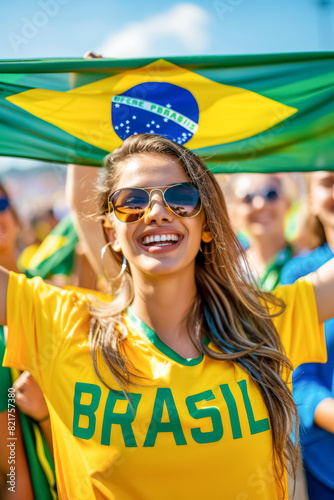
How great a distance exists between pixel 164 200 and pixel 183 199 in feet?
0.24

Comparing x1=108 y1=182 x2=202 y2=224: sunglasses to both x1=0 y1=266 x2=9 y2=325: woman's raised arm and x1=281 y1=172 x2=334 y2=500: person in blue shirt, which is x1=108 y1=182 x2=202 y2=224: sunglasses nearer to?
x1=0 y1=266 x2=9 y2=325: woman's raised arm

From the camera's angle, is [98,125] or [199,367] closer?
[199,367]

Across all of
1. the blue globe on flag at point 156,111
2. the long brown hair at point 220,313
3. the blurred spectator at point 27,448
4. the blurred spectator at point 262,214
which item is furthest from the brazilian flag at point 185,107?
the blurred spectator at point 262,214

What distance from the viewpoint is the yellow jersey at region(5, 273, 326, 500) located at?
5.74 ft

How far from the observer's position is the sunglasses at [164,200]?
198 cm

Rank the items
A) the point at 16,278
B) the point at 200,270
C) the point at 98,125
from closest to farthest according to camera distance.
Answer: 1. the point at 16,278
2. the point at 200,270
3. the point at 98,125

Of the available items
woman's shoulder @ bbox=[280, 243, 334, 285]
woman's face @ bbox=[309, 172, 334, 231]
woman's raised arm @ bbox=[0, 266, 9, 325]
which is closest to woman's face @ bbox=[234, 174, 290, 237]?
woman's face @ bbox=[309, 172, 334, 231]

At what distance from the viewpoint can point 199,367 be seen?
6.26 ft

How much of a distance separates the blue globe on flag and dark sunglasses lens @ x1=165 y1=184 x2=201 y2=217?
1.61ft

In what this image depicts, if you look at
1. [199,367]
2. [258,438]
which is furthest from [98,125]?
[258,438]

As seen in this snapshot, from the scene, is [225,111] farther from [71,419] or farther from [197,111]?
[71,419]

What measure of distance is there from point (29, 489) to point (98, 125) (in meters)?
1.68

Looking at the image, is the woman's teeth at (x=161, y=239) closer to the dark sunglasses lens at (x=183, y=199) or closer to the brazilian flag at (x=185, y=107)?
the dark sunglasses lens at (x=183, y=199)

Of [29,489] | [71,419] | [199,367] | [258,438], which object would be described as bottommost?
[29,489]
